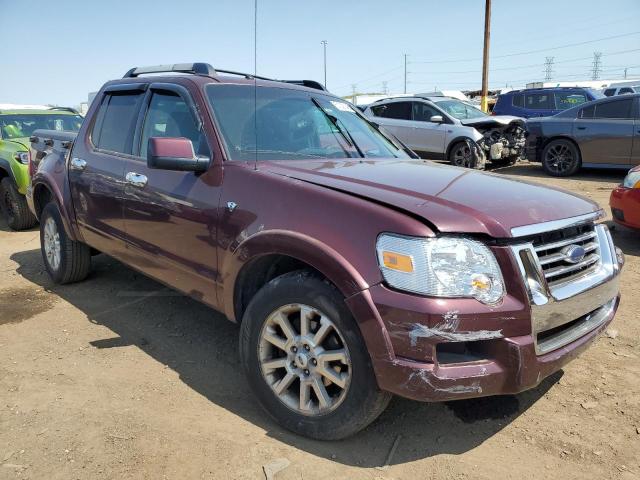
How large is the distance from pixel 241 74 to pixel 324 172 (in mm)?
1579

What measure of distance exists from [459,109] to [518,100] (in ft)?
14.6

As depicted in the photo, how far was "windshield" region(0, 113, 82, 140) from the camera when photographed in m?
8.18

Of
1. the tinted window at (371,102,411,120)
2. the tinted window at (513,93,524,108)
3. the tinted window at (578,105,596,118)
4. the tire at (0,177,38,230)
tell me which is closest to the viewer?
the tire at (0,177,38,230)

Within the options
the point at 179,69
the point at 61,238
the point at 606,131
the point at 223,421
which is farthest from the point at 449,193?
the point at 606,131

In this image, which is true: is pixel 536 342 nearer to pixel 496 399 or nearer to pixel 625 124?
pixel 496 399

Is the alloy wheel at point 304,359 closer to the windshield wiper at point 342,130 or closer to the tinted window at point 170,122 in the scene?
the tinted window at point 170,122

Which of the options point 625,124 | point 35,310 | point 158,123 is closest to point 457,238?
point 158,123

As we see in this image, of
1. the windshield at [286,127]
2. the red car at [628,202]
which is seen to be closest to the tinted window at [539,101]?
the red car at [628,202]

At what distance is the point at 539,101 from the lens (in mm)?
15602

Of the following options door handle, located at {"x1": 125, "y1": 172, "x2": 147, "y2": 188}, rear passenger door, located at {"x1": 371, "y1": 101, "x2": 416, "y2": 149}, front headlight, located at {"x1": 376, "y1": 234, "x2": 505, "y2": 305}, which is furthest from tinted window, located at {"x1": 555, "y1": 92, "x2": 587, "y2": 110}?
front headlight, located at {"x1": 376, "y1": 234, "x2": 505, "y2": 305}

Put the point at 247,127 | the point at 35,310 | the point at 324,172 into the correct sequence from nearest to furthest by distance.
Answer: the point at 324,172 → the point at 247,127 → the point at 35,310

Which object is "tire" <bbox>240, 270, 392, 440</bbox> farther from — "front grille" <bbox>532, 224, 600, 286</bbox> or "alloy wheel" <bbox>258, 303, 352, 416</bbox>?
"front grille" <bbox>532, 224, 600, 286</bbox>

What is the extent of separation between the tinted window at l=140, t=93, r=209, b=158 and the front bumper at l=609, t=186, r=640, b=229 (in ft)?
15.3

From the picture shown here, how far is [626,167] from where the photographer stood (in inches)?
396
